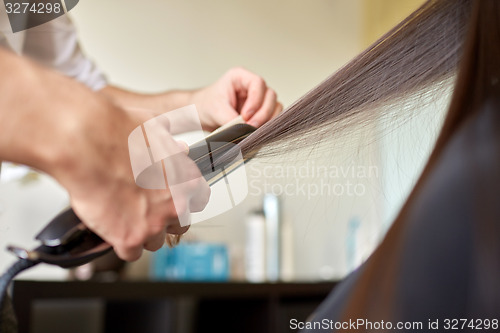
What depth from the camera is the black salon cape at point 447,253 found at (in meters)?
0.40

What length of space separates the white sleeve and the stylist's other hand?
363 mm

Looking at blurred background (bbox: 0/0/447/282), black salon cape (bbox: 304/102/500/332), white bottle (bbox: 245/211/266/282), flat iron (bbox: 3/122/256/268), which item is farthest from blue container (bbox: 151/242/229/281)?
black salon cape (bbox: 304/102/500/332)

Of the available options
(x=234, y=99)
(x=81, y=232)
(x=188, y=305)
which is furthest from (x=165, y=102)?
(x=188, y=305)

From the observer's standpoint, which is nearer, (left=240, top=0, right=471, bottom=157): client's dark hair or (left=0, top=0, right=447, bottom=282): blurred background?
(left=240, top=0, right=471, bottom=157): client's dark hair

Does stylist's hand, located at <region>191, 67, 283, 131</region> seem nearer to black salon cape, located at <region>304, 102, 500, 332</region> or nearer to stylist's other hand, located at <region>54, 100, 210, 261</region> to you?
stylist's other hand, located at <region>54, 100, 210, 261</region>

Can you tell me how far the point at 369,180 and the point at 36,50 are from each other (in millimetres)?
573

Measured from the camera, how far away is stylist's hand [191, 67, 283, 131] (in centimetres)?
72

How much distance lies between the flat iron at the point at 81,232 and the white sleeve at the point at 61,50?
319 mm

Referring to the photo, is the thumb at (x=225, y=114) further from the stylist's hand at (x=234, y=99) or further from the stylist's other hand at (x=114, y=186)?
the stylist's other hand at (x=114, y=186)

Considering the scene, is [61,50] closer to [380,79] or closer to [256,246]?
[380,79]

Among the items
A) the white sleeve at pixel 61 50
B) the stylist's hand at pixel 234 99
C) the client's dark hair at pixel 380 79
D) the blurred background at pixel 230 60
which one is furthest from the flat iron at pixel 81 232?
the blurred background at pixel 230 60

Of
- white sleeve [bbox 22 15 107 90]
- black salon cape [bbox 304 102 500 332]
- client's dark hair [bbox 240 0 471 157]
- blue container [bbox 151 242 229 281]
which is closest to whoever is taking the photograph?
black salon cape [bbox 304 102 500 332]

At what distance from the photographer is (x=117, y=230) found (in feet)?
1.59

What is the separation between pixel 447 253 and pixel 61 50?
865 millimetres
